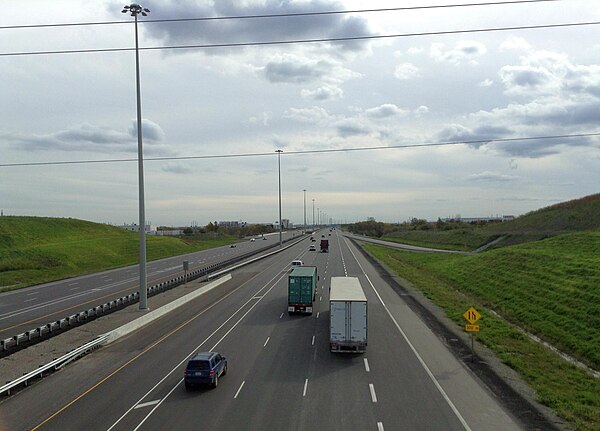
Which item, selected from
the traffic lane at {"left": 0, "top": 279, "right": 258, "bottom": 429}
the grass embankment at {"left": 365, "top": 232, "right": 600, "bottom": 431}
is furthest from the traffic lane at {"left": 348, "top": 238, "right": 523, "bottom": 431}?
the traffic lane at {"left": 0, "top": 279, "right": 258, "bottom": 429}

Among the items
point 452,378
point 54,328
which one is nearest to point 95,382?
point 54,328

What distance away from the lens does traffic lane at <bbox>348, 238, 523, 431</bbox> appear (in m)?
15.7

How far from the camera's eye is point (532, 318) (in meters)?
35.7

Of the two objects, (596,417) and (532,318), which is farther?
(532,318)

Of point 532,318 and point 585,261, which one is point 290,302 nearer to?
point 532,318

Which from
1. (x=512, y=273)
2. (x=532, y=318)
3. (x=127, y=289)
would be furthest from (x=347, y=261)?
(x=532, y=318)

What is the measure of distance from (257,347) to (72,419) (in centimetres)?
1123

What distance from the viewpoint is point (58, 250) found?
8681cm

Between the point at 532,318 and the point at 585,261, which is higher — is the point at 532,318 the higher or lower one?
the lower one

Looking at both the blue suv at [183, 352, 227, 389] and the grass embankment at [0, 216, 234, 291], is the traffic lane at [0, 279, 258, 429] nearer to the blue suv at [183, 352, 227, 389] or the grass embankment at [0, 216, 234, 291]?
the blue suv at [183, 352, 227, 389]

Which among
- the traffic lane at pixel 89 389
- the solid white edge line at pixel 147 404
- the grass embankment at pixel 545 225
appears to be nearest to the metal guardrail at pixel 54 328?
the traffic lane at pixel 89 389

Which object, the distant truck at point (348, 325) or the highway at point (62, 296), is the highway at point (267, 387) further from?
the highway at point (62, 296)

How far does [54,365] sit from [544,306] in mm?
34020

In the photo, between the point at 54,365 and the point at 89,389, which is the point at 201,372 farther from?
the point at 54,365
